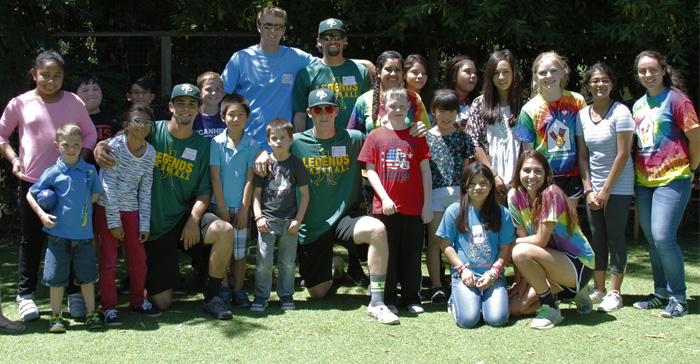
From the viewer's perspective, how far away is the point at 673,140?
4898mm

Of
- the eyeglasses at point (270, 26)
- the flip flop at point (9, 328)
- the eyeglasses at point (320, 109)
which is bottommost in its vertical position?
the flip flop at point (9, 328)

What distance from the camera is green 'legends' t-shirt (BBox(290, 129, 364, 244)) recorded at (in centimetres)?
519

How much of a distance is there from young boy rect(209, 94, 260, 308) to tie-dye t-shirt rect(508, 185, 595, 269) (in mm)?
2097

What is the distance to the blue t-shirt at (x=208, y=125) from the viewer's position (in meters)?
5.54

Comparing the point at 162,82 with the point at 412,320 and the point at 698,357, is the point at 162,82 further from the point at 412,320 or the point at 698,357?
the point at 698,357

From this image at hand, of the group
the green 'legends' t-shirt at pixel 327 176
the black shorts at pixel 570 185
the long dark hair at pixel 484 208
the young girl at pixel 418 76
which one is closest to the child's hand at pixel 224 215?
the green 'legends' t-shirt at pixel 327 176

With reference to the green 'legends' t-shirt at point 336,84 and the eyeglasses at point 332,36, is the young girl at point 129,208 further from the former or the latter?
the eyeglasses at point 332,36

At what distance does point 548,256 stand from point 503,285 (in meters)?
0.40

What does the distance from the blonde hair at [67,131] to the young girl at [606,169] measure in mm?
3830

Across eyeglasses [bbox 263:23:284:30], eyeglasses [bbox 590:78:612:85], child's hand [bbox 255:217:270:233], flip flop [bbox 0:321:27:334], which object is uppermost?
eyeglasses [bbox 263:23:284:30]

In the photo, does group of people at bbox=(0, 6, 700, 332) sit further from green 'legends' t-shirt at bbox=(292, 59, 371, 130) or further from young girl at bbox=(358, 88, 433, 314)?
green 'legends' t-shirt at bbox=(292, 59, 371, 130)

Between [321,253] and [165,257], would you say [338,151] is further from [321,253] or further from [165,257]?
[165,257]

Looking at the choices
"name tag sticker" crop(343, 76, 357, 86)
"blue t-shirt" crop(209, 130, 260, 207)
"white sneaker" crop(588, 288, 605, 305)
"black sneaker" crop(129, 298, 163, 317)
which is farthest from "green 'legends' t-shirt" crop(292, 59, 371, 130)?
"white sneaker" crop(588, 288, 605, 305)

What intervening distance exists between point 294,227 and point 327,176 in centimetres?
52
